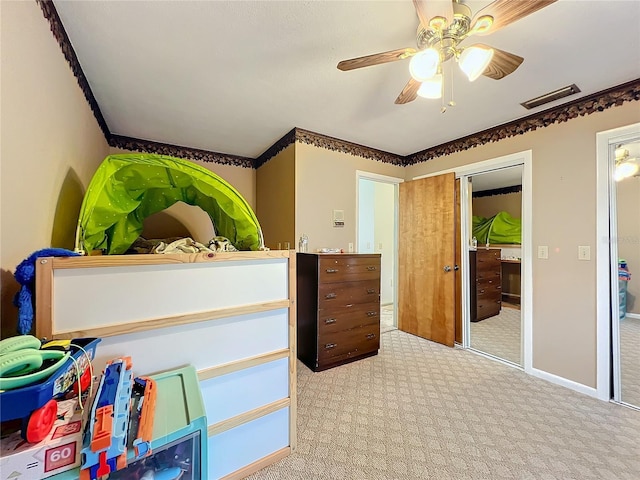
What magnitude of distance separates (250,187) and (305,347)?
2.33 m

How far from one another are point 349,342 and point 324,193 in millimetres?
1615

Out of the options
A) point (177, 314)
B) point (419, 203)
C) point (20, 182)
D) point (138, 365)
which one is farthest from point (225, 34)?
point (419, 203)

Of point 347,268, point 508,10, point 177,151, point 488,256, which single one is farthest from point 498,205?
point 177,151

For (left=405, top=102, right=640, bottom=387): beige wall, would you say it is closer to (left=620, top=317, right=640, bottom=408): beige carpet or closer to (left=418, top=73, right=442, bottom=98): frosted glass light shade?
(left=620, top=317, right=640, bottom=408): beige carpet

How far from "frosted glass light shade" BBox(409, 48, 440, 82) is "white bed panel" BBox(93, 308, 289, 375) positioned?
57.7 inches

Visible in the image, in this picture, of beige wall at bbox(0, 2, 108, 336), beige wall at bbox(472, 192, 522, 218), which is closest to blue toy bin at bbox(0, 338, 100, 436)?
beige wall at bbox(0, 2, 108, 336)

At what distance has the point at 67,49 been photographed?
1.51 metres

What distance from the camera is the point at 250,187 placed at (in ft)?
12.4

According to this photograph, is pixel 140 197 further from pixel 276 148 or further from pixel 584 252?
pixel 584 252

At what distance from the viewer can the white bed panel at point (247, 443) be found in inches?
49.8

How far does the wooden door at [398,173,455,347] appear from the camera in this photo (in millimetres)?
3008

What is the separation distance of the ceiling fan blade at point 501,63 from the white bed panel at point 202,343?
5.68 ft

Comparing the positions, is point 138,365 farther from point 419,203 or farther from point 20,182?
point 419,203

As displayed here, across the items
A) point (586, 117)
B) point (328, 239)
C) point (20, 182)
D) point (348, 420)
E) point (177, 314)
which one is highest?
point (586, 117)
